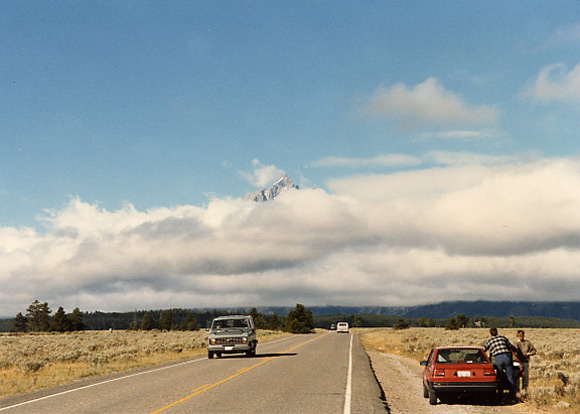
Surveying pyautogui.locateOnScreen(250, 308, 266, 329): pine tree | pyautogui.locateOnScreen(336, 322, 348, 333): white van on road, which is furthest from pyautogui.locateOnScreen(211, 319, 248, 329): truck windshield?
pyautogui.locateOnScreen(250, 308, 266, 329): pine tree

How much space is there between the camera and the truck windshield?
32.0 meters

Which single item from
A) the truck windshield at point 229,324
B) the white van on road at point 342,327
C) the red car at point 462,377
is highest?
the truck windshield at point 229,324

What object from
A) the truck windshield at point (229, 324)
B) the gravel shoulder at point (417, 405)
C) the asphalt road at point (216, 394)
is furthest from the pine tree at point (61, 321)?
the gravel shoulder at point (417, 405)

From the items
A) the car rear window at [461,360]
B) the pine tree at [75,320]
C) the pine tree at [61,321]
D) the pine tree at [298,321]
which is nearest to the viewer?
the car rear window at [461,360]

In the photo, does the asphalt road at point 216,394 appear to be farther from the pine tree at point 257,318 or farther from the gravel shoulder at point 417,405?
the pine tree at point 257,318

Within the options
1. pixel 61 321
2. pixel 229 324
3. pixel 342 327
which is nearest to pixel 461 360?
pixel 229 324

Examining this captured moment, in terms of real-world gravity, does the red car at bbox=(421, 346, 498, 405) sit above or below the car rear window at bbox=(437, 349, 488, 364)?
below

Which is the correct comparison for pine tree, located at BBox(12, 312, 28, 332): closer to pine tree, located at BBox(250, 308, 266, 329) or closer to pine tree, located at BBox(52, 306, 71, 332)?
pine tree, located at BBox(52, 306, 71, 332)

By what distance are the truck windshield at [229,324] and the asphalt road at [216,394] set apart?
8535mm

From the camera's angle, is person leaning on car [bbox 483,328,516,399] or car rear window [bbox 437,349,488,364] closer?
car rear window [bbox 437,349,488,364]

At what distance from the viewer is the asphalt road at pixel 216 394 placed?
13.0 metres

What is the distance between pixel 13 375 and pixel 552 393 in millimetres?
21841

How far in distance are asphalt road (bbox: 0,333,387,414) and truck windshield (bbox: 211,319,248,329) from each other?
8.53m

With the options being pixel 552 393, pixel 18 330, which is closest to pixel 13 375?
pixel 552 393
